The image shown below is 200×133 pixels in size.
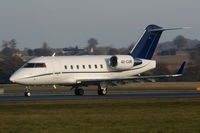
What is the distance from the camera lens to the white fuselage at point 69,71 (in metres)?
48.7

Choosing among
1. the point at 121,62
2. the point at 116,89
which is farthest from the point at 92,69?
the point at 116,89

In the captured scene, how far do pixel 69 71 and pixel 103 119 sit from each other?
23517mm

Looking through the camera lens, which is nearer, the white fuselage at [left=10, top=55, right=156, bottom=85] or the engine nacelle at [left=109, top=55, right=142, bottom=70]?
the white fuselage at [left=10, top=55, right=156, bottom=85]

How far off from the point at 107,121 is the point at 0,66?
236ft

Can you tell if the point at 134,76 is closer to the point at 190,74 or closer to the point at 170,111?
the point at 170,111

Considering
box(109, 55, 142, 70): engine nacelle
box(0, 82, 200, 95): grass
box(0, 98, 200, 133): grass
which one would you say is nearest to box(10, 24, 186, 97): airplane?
box(109, 55, 142, 70): engine nacelle

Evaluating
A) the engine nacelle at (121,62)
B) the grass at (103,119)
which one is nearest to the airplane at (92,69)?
the engine nacelle at (121,62)

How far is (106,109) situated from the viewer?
108 feet

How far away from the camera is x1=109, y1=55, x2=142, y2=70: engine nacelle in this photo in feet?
171

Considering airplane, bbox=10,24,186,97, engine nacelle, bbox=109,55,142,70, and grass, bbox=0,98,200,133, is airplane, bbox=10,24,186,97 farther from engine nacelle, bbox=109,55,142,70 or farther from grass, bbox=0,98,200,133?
grass, bbox=0,98,200,133

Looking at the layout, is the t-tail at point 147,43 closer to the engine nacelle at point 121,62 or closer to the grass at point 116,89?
the engine nacelle at point 121,62

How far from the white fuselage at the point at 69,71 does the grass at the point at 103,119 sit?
1284 centimetres

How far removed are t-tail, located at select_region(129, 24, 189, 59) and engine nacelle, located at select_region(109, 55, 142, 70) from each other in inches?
72.0

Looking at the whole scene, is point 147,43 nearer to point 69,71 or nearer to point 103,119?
point 69,71
